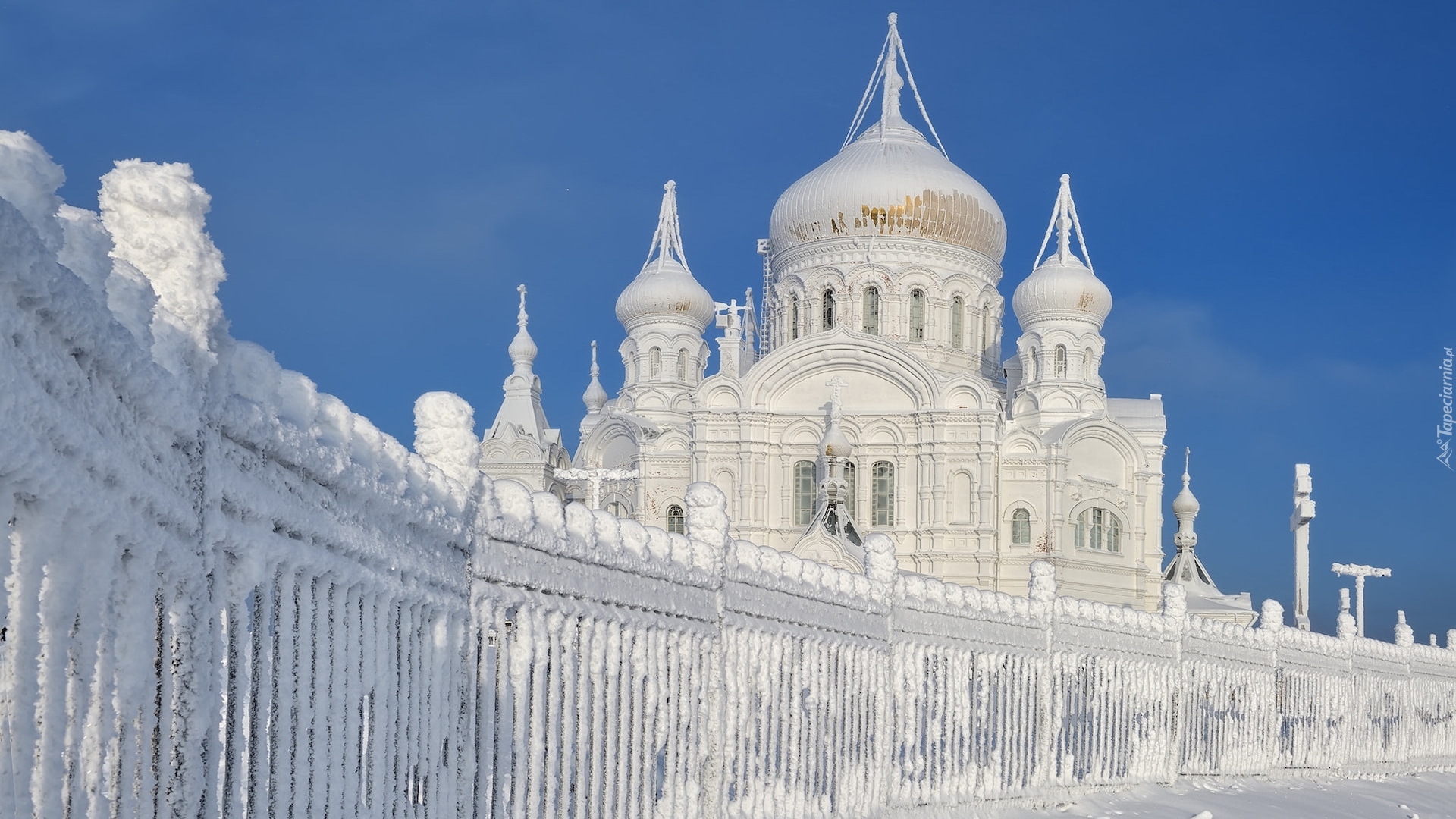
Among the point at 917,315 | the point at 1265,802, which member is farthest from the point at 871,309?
the point at 1265,802

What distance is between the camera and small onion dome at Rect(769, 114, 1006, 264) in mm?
27672

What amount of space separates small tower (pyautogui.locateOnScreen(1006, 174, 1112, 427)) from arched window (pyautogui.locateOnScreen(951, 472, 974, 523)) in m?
2.51

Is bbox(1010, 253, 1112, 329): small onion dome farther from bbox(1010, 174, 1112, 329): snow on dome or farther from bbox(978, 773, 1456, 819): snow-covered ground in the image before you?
bbox(978, 773, 1456, 819): snow-covered ground

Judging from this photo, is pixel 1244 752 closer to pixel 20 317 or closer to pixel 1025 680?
pixel 1025 680

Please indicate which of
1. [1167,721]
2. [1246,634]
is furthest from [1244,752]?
[1167,721]

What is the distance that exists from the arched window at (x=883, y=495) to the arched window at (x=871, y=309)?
3.24m

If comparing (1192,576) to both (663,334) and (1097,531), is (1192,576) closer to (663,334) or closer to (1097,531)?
(1097,531)

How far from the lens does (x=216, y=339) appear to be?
245 centimetres

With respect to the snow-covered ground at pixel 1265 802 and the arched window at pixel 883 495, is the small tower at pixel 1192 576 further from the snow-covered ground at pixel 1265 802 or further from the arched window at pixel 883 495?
the snow-covered ground at pixel 1265 802

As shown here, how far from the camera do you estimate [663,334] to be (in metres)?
29.6

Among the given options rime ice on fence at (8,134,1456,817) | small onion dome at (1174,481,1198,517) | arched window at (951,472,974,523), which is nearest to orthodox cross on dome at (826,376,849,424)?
arched window at (951,472,974,523)

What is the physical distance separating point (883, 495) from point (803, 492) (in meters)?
1.39

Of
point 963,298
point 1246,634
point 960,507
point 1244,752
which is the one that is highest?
point 963,298

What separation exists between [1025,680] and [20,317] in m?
6.29
